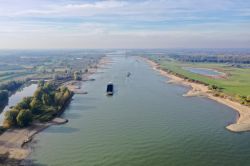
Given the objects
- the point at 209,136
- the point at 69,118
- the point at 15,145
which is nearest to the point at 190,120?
the point at 209,136

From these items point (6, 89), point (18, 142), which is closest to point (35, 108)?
point (18, 142)

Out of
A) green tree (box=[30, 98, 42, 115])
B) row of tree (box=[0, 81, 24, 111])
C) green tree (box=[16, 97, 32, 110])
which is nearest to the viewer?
green tree (box=[16, 97, 32, 110])

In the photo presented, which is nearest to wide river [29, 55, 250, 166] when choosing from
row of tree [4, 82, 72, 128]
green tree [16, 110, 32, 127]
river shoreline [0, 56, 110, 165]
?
river shoreline [0, 56, 110, 165]

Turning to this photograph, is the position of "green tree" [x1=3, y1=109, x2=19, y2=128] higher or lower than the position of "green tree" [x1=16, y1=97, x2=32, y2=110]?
lower

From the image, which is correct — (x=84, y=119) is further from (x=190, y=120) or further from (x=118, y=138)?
(x=190, y=120)

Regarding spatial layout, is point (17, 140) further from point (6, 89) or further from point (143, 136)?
point (6, 89)

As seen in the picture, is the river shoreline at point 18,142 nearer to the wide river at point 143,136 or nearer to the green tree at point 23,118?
the green tree at point 23,118

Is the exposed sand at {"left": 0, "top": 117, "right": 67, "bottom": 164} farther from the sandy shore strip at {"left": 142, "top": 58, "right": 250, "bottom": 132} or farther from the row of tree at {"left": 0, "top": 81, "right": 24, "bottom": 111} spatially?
the sandy shore strip at {"left": 142, "top": 58, "right": 250, "bottom": 132}
